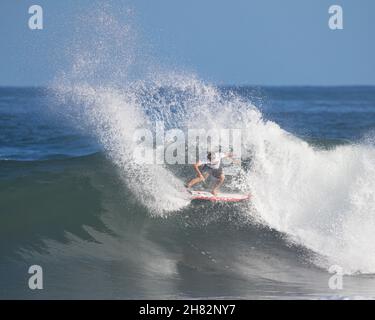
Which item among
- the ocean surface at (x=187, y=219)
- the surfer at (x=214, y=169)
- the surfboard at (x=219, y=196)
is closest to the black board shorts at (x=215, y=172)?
the surfer at (x=214, y=169)

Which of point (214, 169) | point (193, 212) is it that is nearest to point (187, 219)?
A: point (193, 212)

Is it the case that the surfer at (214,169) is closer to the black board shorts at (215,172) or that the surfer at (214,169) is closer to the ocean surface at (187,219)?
the black board shorts at (215,172)

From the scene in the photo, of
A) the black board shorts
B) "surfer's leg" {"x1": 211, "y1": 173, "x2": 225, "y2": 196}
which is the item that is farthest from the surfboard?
the black board shorts

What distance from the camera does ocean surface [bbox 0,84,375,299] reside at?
12203mm

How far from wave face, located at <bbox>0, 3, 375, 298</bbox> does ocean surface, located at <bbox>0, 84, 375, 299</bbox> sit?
2cm

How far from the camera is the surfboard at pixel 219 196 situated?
A: 588 inches

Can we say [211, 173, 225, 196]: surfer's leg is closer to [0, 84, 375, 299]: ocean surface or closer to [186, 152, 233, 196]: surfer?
[186, 152, 233, 196]: surfer

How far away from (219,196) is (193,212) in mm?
736

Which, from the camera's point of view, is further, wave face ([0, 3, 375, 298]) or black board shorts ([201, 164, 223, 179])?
black board shorts ([201, 164, 223, 179])

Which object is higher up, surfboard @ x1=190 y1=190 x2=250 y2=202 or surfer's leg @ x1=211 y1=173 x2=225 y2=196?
surfer's leg @ x1=211 y1=173 x2=225 y2=196

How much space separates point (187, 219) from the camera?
47.9 ft

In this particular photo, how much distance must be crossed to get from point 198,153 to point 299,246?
4747 millimetres

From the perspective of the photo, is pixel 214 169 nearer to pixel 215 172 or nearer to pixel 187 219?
pixel 215 172

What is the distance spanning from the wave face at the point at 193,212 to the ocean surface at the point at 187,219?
0.08 ft
